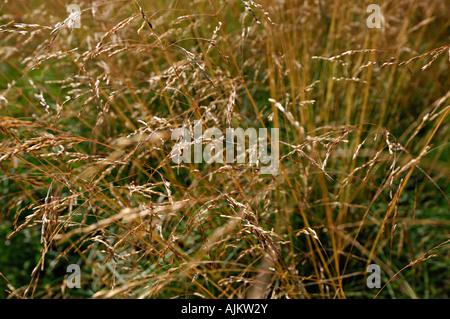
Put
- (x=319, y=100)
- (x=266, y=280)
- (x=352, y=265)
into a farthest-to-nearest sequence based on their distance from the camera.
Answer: (x=319, y=100)
(x=352, y=265)
(x=266, y=280)

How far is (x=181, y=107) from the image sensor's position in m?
1.85

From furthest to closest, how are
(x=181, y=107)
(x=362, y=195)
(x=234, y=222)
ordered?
(x=181, y=107), (x=362, y=195), (x=234, y=222)

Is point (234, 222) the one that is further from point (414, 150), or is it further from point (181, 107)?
point (414, 150)

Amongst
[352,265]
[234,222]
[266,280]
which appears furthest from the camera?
[352,265]

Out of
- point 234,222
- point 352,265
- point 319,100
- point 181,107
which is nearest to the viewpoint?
point 234,222
